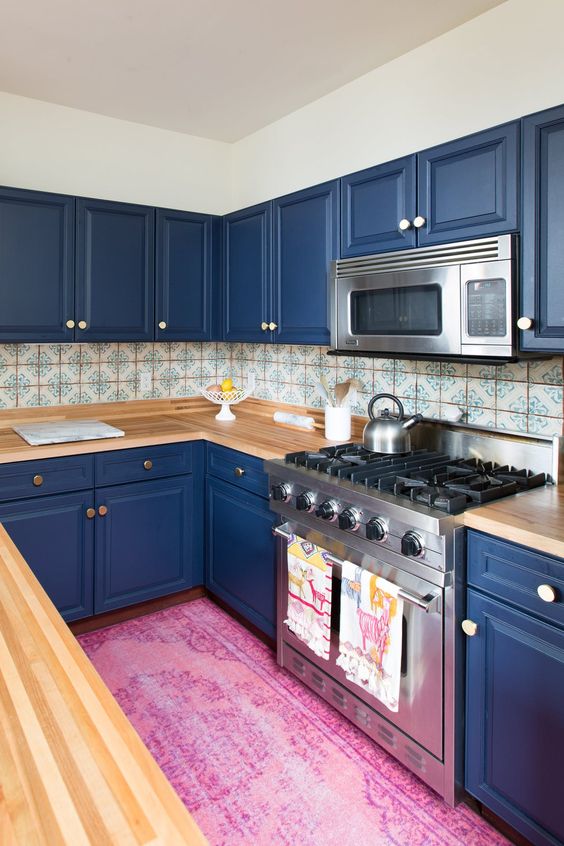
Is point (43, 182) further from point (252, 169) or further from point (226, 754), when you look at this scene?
point (226, 754)

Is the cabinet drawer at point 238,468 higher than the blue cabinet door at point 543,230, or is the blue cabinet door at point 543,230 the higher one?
the blue cabinet door at point 543,230

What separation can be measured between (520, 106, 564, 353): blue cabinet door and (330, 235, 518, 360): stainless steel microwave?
6cm

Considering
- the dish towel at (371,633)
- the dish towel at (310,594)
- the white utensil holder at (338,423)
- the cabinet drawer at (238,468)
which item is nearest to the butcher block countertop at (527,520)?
the dish towel at (371,633)

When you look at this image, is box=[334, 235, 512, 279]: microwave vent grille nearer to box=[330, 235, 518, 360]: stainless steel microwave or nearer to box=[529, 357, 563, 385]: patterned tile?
box=[330, 235, 518, 360]: stainless steel microwave

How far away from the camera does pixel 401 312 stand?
7.63 feet

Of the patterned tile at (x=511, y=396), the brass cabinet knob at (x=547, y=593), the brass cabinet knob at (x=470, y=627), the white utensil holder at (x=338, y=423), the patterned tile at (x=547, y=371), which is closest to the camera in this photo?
the brass cabinet knob at (x=547, y=593)

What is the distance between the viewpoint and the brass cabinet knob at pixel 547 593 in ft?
5.01

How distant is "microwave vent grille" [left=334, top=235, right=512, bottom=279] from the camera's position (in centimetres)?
195

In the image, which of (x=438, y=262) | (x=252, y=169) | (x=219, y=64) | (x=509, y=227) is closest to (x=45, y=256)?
(x=219, y=64)

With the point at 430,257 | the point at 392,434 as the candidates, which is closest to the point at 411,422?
the point at 392,434

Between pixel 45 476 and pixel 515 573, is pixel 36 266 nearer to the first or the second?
pixel 45 476

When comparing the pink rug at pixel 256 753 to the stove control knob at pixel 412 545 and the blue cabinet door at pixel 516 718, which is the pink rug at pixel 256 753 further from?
the stove control knob at pixel 412 545

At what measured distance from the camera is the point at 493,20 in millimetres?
2275

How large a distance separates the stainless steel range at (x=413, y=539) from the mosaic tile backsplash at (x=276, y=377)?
0.13m
